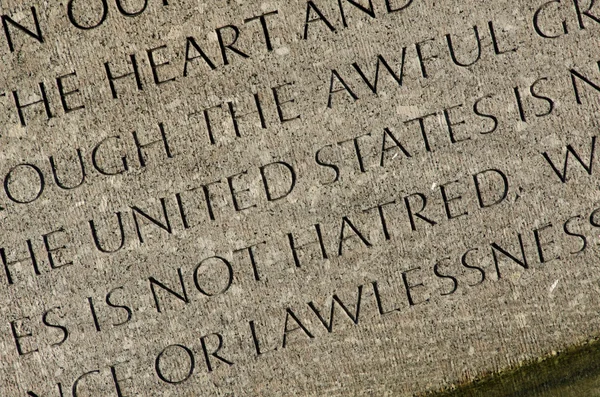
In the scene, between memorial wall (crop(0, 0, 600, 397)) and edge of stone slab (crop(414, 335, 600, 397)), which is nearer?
memorial wall (crop(0, 0, 600, 397))

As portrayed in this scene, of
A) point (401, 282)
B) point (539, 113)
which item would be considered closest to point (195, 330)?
point (401, 282)

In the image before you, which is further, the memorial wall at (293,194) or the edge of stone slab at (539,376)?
the edge of stone slab at (539,376)

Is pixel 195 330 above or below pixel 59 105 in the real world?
below

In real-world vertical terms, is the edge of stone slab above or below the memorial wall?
below

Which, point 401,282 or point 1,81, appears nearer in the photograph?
point 1,81

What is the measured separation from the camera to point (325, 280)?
10.0ft

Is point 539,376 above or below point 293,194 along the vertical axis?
below

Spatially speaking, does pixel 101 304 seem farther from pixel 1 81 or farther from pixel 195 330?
pixel 1 81

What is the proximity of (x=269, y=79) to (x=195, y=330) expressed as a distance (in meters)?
0.93

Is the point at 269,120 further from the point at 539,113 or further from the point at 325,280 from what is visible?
the point at 539,113

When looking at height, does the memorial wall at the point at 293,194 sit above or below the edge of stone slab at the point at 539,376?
above

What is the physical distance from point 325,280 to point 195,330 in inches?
19.7

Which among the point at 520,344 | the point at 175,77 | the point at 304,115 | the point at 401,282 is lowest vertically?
the point at 520,344

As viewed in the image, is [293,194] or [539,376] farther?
[539,376]
